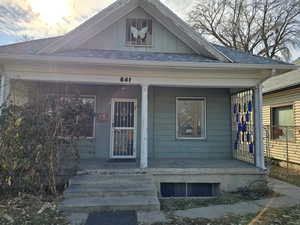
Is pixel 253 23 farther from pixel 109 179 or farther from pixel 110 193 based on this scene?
pixel 110 193

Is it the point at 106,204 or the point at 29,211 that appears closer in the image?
the point at 29,211

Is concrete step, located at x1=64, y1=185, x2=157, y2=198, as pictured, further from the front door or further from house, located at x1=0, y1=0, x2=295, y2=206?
the front door

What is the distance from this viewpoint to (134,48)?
6.53 meters

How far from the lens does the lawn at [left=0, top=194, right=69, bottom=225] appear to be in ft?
10.9

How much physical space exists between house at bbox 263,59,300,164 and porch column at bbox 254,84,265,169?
2.77m

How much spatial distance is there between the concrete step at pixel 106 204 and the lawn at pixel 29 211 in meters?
0.23

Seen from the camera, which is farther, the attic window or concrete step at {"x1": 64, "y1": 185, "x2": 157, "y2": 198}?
the attic window

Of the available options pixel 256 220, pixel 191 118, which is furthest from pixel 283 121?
pixel 256 220

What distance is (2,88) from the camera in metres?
4.95

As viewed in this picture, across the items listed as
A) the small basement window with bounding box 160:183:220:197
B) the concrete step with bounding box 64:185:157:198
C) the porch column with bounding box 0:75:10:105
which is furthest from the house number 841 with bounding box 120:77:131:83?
the small basement window with bounding box 160:183:220:197

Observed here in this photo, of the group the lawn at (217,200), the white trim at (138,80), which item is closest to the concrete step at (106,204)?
the lawn at (217,200)

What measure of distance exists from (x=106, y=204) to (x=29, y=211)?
135 cm

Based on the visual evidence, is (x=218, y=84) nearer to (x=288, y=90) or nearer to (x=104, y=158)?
(x=104, y=158)

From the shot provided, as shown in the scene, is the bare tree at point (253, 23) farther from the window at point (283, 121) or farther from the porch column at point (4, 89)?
the porch column at point (4, 89)
